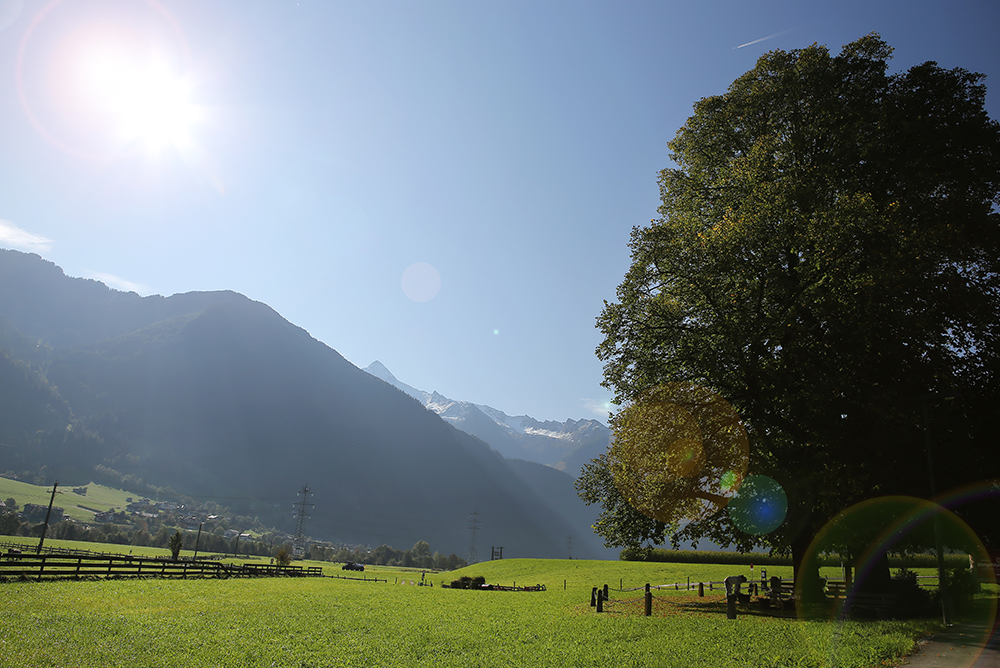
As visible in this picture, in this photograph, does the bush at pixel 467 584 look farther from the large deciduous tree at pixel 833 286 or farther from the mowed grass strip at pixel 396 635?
the large deciduous tree at pixel 833 286

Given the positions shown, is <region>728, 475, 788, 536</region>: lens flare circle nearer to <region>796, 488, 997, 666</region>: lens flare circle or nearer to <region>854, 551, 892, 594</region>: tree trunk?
<region>796, 488, 997, 666</region>: lens flare circle

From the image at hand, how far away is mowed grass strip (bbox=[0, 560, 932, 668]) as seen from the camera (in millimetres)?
15078

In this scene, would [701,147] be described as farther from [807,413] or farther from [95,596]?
[95,596]

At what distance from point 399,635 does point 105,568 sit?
40706 millimetres

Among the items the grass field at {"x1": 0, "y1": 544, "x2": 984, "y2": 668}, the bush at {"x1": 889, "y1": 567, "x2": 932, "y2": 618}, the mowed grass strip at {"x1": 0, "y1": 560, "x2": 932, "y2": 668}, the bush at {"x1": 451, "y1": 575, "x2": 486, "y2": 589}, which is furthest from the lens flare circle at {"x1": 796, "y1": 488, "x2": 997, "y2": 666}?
the bush at {"x1": 451, "y1": 575, "x2": 486, "y2": 589}

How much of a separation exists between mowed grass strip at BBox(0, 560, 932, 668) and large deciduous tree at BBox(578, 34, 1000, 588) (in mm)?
5628

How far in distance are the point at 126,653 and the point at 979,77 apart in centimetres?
3918

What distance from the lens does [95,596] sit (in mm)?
27719

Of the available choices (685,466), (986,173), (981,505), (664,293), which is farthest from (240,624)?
(986,173)

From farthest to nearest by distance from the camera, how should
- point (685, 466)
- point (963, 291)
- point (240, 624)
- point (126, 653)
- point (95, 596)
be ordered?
point (95, 596), point (685, 466), point (240, 624), point (963, 291), point (126, 653)

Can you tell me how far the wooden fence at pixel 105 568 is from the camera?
34.2m

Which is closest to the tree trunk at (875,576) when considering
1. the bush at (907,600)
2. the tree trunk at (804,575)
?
the bush at (907,600)

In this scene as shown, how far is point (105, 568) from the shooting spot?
152 feet

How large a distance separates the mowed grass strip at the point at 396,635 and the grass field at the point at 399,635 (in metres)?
0.05
